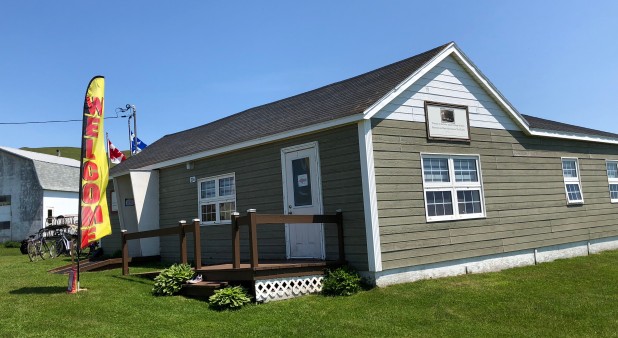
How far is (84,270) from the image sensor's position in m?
12.8

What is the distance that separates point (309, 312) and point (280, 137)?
4024 mm

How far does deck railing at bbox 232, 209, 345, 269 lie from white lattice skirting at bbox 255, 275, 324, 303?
1.36 feet

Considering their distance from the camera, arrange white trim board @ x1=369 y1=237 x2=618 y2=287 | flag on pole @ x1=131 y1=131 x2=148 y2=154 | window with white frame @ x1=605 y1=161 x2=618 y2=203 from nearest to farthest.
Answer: white trim board @ x1=369 y1=237 x2=618 y2=287 < window with white frame @ x1=605 y1=161 x2=618 y2=203 < flag on pole @ x1=131 y1=131 x2=148 y2=154

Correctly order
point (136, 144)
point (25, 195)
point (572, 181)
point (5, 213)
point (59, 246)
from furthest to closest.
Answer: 1. point (5, 213)
2. point (25, 195)
3. point (136, 144)
4. point (59, 246)
5. point (572, 181)

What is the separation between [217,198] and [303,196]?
302 cm

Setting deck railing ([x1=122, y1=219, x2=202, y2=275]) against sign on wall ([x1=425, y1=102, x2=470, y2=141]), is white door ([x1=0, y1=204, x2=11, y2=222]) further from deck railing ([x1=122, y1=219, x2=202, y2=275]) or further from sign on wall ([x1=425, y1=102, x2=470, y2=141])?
sign on wall ([x1=425, y1=102, x2=470, y2=141])

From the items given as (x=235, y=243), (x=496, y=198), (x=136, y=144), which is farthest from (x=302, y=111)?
(x=136, y=144)

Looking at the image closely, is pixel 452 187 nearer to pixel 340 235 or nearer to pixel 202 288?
pixel 340 235

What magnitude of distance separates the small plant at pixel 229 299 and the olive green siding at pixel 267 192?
2094mm

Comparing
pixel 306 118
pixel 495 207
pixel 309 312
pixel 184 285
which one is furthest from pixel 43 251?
pixel 495 207

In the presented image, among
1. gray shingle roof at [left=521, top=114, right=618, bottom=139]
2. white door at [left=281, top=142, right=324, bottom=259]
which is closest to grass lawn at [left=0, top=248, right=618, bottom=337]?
white door at [left=281, top=142, right=324, bottom=259]

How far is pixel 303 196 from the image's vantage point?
10.3 meters

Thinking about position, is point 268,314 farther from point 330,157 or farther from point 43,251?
point 43,251

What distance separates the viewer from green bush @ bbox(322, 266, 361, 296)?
28.6ft
